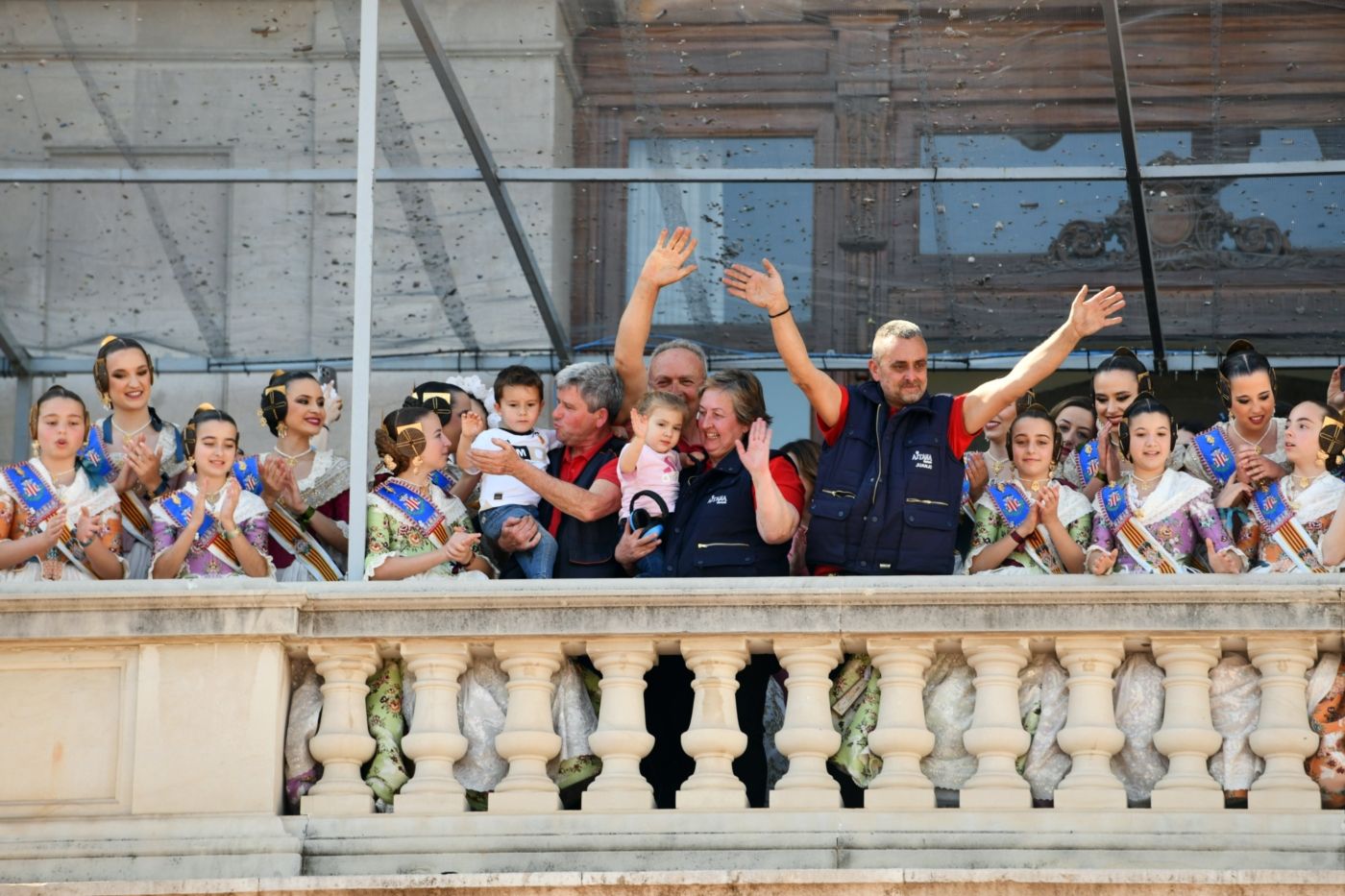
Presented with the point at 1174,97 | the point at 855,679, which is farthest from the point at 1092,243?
the point at 855,679

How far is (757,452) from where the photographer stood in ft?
29.8

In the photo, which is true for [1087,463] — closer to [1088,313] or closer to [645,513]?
[1088,313]

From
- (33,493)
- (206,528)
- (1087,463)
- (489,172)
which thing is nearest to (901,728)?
(1087,463)

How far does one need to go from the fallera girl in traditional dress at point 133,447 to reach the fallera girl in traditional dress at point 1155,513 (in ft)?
10.5

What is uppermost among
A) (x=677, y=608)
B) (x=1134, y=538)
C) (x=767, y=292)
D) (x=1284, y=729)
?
(x=767, y=292)

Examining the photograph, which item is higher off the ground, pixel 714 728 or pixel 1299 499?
pixel 1299 499

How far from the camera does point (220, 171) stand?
12.0m

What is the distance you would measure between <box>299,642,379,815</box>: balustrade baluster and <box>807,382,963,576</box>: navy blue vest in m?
1.50

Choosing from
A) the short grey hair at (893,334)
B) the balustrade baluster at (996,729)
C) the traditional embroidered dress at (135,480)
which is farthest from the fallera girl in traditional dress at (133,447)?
the balustrade baluster at (996,729)

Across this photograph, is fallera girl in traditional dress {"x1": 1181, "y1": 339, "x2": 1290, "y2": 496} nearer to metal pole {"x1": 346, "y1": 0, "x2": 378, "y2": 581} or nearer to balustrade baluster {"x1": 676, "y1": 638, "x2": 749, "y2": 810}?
balustrade baluster {"x1": 676, "y1": 638, "x2": 749, "y2": 810}

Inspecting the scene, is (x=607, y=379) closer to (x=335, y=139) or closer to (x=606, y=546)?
(x=606, y=546)

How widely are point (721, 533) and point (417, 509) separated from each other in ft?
3.44

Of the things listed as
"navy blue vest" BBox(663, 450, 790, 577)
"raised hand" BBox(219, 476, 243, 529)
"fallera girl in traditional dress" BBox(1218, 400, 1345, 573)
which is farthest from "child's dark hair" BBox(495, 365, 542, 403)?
"fallera girl in traditional dress" BBox(1218, 400, 1345, 573)

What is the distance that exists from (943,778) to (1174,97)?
359 centimetres
